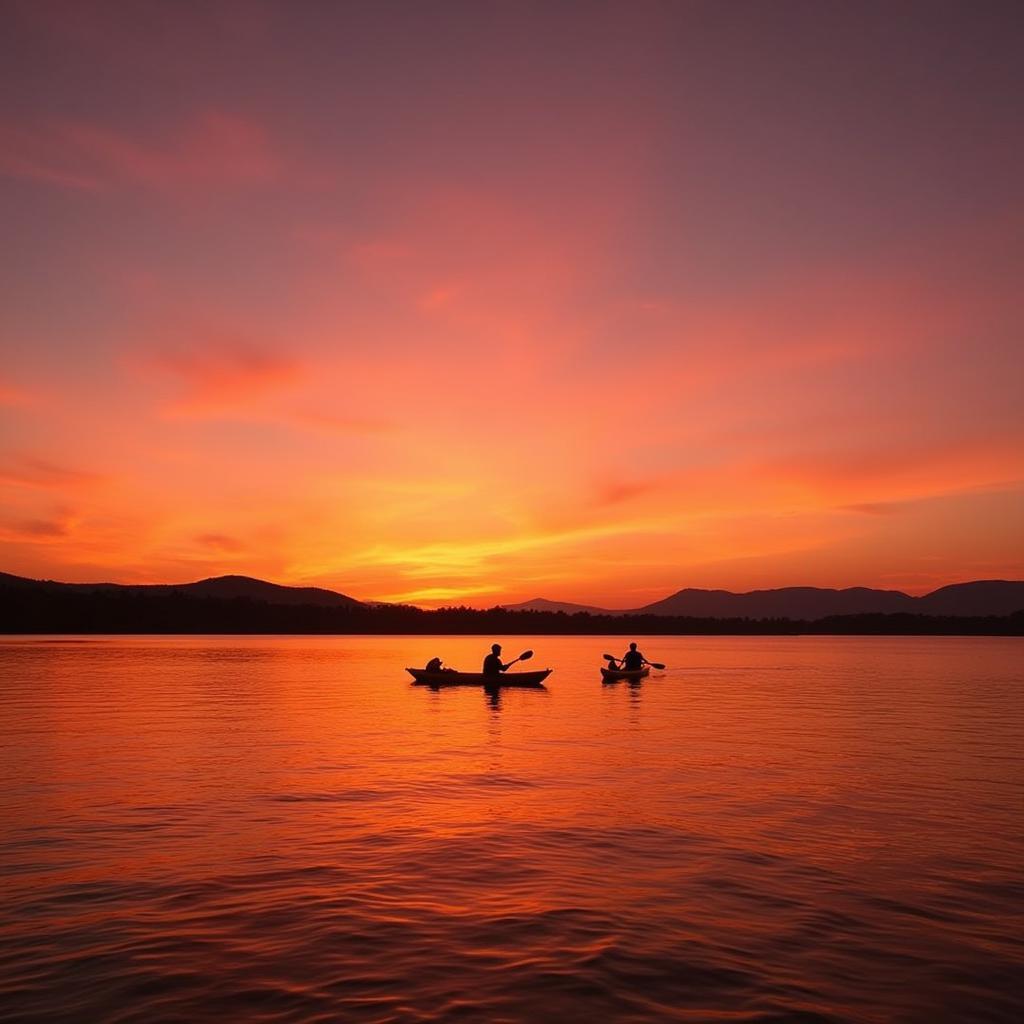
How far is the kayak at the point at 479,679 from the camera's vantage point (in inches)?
2151

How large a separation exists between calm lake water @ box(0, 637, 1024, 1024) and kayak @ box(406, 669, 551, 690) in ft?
67.3

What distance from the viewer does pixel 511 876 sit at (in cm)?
1448

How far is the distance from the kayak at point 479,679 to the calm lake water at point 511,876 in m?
20.5

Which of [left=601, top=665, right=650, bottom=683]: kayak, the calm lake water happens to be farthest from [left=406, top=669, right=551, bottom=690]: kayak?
the calm lake water

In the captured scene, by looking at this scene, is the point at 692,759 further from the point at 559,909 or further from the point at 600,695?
the point at 600,695

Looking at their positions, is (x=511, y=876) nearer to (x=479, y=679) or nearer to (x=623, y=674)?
(x=479, y=679)

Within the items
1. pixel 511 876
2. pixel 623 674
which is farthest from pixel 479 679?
pixel 511 876

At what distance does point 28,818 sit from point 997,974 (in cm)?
1887

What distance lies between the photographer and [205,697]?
168 ft

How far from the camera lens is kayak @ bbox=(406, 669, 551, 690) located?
54.6 meters

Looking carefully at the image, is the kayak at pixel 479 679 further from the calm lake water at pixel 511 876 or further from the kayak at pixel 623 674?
the calm lake water at pixel 511 876

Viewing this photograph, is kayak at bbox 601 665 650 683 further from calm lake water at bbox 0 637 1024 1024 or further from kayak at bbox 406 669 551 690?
calm lake water at bbox 0 637 1024 1024

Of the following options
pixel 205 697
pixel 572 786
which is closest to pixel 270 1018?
pixel 572 786

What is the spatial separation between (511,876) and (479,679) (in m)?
40.7
